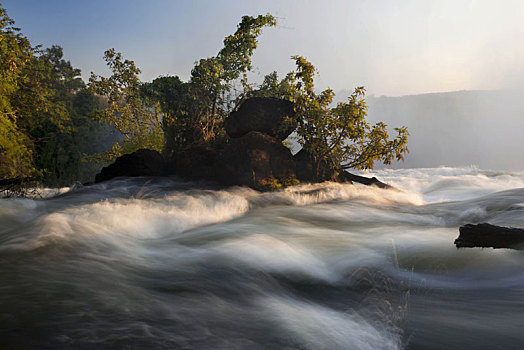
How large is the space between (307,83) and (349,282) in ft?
29.1

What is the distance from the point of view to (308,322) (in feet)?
9.54

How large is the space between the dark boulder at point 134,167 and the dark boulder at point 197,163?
0.76m

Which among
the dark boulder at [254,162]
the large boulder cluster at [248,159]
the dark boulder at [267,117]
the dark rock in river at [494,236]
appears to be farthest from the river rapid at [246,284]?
the dark boulder at [267,117]

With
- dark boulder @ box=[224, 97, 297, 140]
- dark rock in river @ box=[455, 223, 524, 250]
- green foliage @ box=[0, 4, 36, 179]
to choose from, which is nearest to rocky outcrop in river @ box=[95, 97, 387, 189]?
dark boulder @ box=[224, 97, 297, 140]

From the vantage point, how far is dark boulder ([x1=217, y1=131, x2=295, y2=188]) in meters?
11.3

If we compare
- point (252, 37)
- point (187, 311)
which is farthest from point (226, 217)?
point (252, 37)

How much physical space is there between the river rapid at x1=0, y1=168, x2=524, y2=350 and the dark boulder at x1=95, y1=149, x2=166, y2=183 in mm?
5287

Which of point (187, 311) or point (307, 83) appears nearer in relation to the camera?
point (187, 311)

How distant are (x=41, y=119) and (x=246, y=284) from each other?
25.7 m

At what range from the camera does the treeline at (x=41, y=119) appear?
1512 cm

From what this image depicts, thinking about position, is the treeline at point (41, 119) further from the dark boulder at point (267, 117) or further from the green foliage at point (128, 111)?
the dark boulder at point (267, 117)

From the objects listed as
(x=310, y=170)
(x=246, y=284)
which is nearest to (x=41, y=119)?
(x=310, y=170)

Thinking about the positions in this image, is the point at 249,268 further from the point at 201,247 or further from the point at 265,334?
the point at 265,334

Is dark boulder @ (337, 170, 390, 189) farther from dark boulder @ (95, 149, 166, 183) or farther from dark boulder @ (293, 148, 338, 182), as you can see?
dark boulder @ (95, 149, 166, 183)
